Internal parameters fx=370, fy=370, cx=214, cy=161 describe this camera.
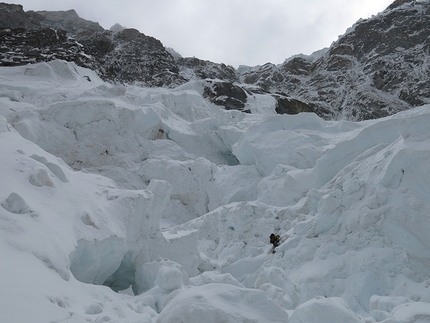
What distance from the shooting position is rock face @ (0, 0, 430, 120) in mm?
32806

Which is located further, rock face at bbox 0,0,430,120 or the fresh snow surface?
rock face at bbox 0,0,430,120

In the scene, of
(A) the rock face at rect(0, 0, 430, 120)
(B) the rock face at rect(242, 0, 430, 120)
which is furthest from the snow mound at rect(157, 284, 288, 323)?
(B) the rock face at rect(242, 0, 430, 120)

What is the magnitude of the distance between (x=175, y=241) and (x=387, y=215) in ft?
15.7

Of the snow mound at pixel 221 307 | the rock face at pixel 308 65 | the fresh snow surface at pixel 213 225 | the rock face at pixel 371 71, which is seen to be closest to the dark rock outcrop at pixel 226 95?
the rock face at pixel 308 65

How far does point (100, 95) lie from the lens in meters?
20.0

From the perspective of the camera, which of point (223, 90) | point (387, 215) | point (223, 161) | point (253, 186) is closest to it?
point (387, 215)

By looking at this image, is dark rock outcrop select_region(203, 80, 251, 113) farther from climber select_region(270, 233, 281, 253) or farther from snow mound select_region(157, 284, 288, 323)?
snow mound select_region(157, 284, 288, 323)

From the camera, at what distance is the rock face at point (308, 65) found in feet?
108

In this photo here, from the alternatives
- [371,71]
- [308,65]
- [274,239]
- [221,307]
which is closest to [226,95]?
[371,71]

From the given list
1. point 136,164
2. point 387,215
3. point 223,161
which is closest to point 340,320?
point 387,215

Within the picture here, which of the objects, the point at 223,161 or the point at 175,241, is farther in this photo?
the point at 223,161

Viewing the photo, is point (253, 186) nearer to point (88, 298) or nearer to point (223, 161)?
point (223, 161)

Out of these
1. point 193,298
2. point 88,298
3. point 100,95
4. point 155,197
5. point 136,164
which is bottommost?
point 88,298

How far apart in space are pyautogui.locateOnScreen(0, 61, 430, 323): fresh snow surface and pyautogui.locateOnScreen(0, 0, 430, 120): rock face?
45.9ft
